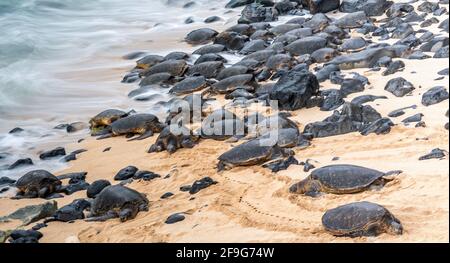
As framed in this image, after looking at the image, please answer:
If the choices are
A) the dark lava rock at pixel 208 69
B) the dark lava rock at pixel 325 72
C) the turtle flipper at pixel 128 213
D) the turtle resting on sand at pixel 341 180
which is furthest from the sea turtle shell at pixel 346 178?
the dark lava rock at pixel 208 69

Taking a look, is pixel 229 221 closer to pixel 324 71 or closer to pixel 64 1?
pixel 324 71

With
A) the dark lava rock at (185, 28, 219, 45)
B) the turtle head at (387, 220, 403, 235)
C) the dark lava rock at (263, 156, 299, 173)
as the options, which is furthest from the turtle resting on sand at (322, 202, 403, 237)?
the dark lava rock at (185, 28, 219, 45)

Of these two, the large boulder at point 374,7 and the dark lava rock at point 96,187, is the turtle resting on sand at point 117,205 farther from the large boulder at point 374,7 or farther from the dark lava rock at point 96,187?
the large boulder at point 374,7

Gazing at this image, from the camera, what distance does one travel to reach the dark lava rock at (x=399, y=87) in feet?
21.4

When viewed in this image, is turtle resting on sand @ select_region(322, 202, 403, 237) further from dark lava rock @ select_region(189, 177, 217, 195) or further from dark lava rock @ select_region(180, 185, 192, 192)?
dark lava rock @ select_region(180, 185, 192, 192)

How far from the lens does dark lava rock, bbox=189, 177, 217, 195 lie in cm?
520

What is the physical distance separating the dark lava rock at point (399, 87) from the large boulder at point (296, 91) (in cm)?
83

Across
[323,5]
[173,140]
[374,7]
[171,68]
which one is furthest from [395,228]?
[323,5]

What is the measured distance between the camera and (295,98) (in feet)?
22.6

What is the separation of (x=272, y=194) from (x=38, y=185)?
2415 mm

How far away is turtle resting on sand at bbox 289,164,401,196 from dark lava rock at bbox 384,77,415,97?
2.22 m

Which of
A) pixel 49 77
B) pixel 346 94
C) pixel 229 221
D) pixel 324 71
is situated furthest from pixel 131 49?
pixel 229 221

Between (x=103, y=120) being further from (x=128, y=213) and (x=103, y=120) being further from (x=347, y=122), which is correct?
(x=347, y=122)

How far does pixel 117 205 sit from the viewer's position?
494 centimetres
